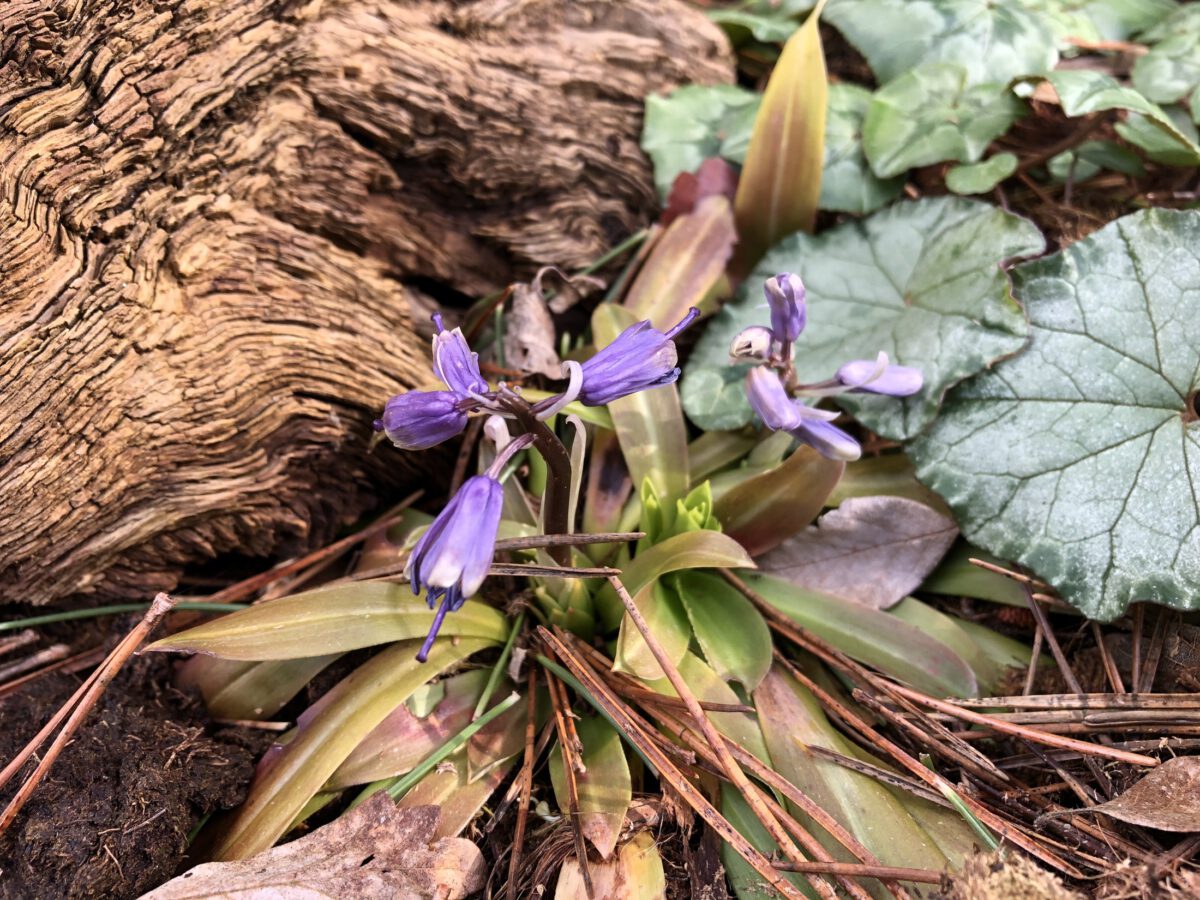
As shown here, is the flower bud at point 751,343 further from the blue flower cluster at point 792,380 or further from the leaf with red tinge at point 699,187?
the leaf with red tinge at point 699,187

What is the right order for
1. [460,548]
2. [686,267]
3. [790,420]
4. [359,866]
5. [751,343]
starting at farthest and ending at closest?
[686,267], [751,343], [790,420], [359,866], [460,548]

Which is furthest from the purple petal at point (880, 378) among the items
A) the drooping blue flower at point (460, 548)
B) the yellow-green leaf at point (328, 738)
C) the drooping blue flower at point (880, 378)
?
the yellow-green leaf at point (328, 738)

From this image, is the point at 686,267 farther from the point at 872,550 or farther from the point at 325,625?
the point at 325,625

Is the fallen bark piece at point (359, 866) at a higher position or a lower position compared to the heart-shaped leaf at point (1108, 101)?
lower

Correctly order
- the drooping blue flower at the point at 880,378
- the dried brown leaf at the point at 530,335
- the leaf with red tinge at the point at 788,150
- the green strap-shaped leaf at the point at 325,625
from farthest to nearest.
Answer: the leaf with red tinge at the point at 788,150 → the dried brown leaf at the point at 530,335 → the drooping blue flower at the point at 880,378 → the green strap-shaped leaf at the point at 325,625

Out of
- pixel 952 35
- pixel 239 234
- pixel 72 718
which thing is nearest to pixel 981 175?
pixel 952 35

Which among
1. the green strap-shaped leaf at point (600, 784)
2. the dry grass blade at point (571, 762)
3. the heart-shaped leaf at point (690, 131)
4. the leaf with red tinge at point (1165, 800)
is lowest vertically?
the leaf with red tinge at point (1165, 800)

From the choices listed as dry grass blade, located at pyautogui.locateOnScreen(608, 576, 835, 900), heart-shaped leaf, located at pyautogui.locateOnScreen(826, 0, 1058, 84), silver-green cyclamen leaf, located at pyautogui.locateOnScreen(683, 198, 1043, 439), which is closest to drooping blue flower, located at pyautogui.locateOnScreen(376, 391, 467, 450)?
dry grass blade, located at pyautogui.locateOnScreen(608, 576, 835, 900)
